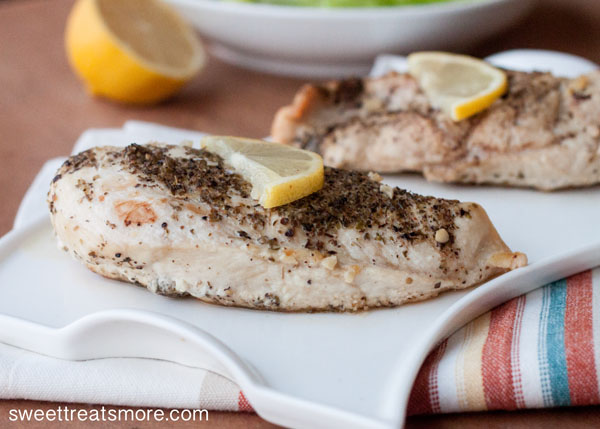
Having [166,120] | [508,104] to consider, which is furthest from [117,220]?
[166,120]

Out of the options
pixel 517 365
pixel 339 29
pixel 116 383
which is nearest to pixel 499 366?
pixel 517 365

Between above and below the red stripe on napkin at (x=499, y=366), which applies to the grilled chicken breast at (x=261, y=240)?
above

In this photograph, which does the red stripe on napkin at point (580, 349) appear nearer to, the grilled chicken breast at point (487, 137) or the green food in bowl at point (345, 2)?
the grilled chicken breast at point (487, 137)

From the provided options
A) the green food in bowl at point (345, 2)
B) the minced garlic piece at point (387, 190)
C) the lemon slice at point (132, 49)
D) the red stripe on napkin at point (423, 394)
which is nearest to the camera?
the red stripe on napkin at point (423, 394)

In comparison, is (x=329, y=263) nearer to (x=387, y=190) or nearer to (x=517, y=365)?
(x=387, y=190)

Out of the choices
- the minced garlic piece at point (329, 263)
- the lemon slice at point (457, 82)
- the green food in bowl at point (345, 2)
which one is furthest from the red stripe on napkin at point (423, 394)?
the green food in bowl at point (345, 2)
